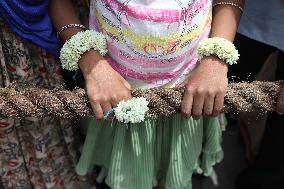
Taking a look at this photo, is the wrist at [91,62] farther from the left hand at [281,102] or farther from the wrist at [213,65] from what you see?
the left hand at [281,102]

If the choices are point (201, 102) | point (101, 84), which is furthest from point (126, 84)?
point (201, 102)

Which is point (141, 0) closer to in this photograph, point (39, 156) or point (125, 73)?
point (125, 73)

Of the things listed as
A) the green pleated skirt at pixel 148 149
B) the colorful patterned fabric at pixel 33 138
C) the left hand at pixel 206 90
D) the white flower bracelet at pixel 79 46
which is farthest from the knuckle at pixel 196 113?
the colorful patterned fabric at pixel 33 138

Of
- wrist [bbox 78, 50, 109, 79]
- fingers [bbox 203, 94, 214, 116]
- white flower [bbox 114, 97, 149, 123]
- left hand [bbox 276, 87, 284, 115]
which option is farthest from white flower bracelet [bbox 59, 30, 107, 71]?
left hand [bbox 276, 87, 284, 115]

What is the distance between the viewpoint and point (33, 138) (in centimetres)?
98

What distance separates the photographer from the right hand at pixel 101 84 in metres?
0.79

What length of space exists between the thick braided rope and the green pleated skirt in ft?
0.41

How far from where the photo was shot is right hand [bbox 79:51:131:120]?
794 millimetres

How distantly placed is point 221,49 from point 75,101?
30 centimetres

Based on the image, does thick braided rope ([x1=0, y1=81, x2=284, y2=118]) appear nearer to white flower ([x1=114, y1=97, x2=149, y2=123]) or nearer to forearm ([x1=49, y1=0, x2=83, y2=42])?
white flower ([x1=114, y1=97, x2=149, y2=123])

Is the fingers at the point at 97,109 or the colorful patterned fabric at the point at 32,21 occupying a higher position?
the colorful patterned fabric at the point at 32,21

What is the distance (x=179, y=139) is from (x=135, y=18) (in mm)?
323

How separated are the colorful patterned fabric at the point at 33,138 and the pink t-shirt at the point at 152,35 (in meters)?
0.16

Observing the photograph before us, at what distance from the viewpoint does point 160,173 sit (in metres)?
1.07
